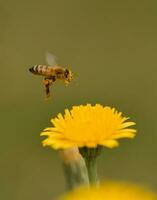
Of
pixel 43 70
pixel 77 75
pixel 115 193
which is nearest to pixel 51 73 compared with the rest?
pixel 43 70

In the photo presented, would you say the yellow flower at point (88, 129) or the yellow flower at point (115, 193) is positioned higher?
the yellow flower at point (88, 129)

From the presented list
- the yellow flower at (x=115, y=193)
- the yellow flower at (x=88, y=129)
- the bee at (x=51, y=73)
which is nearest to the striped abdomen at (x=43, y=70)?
the bee at (x=51, y=73)

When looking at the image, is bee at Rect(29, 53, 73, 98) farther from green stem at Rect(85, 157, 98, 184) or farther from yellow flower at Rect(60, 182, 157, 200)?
yellow flower at Rect(60, 182, 157, 200)

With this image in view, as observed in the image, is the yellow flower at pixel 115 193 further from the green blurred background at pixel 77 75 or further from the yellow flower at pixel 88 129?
the green blurred background at pixel 77 75

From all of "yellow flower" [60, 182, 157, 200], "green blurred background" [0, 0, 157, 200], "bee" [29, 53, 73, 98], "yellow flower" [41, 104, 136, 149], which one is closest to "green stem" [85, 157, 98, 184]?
"yellow flower" [41, 104, 136, 149]

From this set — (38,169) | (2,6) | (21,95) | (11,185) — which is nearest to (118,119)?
(11,185)
